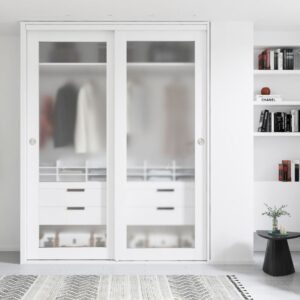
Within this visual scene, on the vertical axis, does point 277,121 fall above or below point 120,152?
above

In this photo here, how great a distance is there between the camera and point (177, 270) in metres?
4.96

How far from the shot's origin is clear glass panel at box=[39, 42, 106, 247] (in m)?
5.25

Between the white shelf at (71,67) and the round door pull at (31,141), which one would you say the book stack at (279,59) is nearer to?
the white shelf at (71,67)

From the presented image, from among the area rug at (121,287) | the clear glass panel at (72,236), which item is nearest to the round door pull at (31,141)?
the clear glass panel at (72,236)

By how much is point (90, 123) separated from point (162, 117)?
69cm

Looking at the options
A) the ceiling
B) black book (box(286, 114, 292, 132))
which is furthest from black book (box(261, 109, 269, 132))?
the ceiling

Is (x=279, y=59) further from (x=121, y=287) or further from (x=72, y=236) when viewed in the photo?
(x=121, y=287)

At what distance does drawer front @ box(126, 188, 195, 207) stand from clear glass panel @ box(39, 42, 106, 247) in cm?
35

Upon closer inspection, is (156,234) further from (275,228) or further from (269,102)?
(269,102)

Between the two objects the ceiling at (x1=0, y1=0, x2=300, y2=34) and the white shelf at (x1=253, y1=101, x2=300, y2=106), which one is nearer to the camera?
the ceiling at (x1=0, y1=0, x2=300, y2=34)

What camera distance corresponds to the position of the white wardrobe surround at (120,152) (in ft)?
17.2

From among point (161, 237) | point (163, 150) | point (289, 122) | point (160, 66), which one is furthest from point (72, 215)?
point (289, 122)

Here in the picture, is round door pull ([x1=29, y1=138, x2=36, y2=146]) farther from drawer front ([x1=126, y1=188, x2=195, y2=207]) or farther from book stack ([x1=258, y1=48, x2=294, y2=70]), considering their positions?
book stack ([x1=258, y1=48, x2=294, y2=70])

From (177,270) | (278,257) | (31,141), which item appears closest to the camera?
(278,257)
